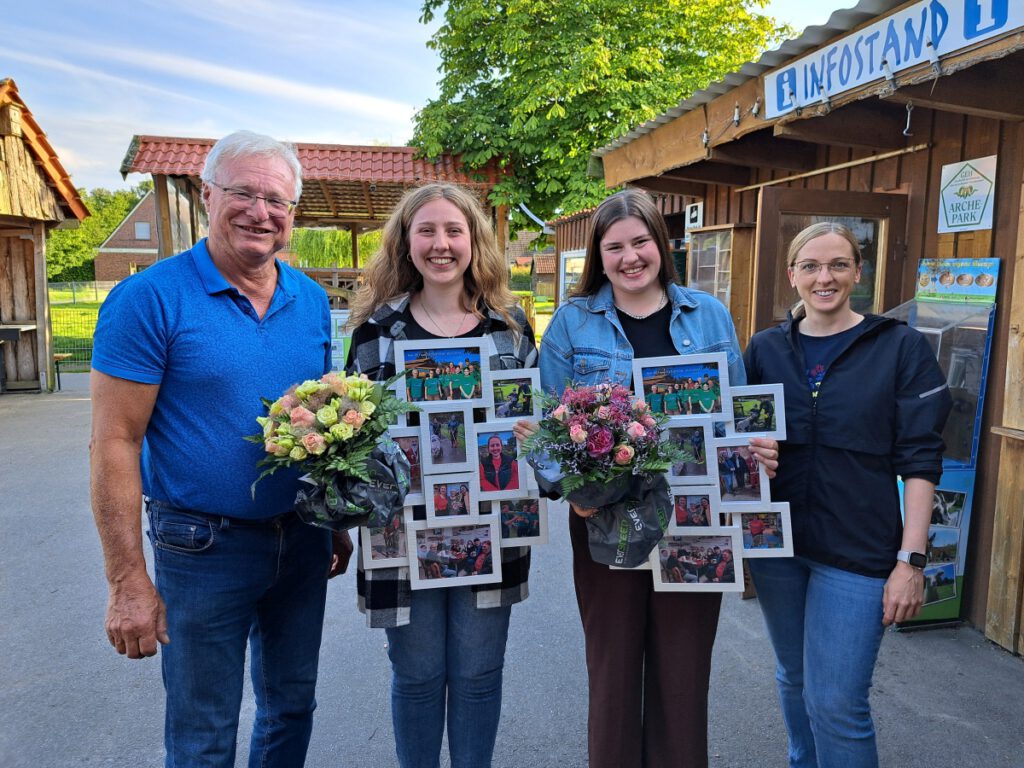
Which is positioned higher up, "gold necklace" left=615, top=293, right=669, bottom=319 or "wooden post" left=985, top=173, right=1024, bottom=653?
"gold necklace" left=615, top=293, right=669, bottom=319

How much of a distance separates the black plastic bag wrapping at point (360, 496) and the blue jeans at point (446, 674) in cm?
50

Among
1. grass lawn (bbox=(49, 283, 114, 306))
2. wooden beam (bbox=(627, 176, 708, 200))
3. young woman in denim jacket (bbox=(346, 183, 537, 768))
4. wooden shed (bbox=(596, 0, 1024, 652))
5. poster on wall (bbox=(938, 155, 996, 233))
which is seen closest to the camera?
young woman in denim jacket (bbox=(346, 183, 537, 768))

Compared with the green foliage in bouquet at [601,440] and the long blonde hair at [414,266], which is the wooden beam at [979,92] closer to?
the long blonde hair at [414,266]

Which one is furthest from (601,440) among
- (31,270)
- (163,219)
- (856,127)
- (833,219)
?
(31,270)

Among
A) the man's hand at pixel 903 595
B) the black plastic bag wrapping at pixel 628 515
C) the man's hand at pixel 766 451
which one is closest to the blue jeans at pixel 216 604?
the black plastic bag wrapping at pixel 628 515

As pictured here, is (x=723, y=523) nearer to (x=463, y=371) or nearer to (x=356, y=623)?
(x=463, y=371)

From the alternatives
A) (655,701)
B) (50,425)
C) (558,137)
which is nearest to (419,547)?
(655,701)

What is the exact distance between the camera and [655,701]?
227 cm

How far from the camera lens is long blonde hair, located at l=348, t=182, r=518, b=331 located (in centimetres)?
229

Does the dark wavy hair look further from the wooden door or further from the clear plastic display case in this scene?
the clear plastic display case

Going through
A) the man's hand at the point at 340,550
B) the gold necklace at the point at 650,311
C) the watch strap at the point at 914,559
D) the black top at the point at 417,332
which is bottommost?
the man's hand at the point at 340,550

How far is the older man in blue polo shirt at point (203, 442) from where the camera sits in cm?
181

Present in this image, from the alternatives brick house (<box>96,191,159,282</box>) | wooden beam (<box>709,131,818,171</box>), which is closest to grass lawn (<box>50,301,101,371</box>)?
wooden beam (<box>709,131,818,171</box>)

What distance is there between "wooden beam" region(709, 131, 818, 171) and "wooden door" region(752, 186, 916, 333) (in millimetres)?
1132
